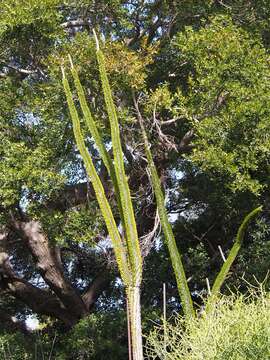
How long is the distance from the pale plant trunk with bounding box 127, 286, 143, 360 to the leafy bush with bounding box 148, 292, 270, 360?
0.63 meters

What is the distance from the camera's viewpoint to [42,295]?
1053 centimetres

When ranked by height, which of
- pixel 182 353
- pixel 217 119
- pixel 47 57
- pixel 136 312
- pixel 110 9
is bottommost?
pixel 182 353

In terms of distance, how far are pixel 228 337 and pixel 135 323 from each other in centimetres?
131

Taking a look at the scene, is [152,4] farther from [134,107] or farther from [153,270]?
[153,270]

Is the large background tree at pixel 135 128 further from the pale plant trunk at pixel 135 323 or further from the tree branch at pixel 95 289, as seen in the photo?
the pale plant trunk at pixel 135 323

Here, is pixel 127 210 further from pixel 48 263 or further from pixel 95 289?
pixel 95 289

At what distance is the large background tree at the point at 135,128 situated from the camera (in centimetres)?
778

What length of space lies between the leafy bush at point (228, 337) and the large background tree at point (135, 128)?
3657 mm

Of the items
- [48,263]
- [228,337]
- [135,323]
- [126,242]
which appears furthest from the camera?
[48,263]

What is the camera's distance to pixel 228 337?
3.76 m

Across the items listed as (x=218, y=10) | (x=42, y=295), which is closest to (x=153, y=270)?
(x=42, y=295)

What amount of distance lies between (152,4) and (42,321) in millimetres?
6687

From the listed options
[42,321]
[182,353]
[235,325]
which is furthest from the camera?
[42,321]

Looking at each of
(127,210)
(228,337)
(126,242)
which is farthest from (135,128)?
(228,337)
